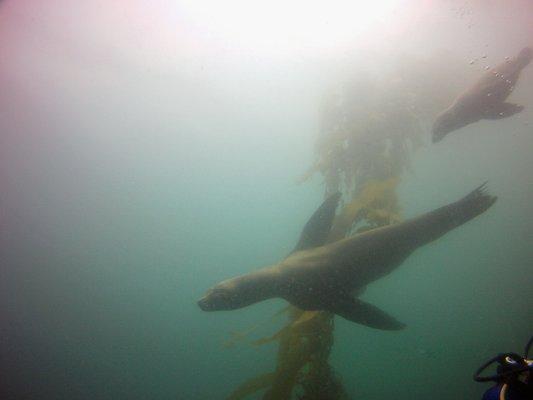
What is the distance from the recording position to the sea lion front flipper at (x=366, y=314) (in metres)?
3.94

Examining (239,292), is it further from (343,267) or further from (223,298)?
(343,267)

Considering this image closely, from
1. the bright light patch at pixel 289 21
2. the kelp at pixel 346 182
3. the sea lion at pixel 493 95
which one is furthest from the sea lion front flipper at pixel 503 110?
the bright light patch at pixel 289 21

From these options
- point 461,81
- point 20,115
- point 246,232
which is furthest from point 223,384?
point 246,232

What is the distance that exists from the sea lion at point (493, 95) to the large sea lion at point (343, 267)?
1.15 metres

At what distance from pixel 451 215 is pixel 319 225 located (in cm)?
140

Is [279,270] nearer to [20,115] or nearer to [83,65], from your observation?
[83,65]

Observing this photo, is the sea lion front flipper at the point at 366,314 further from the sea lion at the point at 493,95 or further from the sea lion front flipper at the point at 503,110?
the sea lion front flipper at the point at 503,110

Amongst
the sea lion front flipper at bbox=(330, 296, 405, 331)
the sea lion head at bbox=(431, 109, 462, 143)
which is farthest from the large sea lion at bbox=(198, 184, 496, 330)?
the sea lion head at bbox=(431, 109, 462, 143)

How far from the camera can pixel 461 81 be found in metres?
6.88

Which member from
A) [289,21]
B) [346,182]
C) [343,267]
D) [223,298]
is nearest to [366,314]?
[343,267]

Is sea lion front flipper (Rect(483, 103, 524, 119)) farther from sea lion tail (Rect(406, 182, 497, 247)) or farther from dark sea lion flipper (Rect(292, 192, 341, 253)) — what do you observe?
dark sea lion flipper (Rect(292, 192, 341, 253))

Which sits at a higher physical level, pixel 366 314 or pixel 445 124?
pixel 445 124

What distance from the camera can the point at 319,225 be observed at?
4285 millimetres

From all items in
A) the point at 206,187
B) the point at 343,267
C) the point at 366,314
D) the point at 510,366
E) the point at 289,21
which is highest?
the point at 206,187
